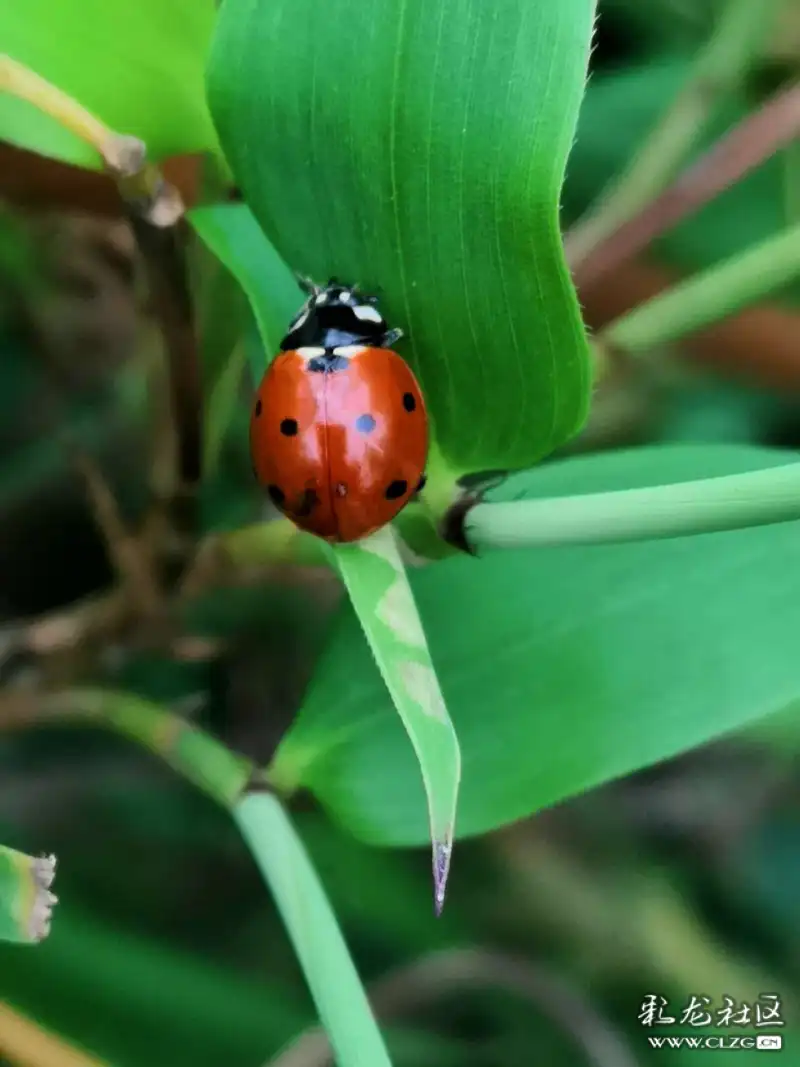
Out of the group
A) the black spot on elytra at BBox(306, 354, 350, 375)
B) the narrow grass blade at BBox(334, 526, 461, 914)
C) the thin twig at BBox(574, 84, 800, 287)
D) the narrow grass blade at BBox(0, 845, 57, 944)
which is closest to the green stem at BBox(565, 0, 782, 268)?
the thin twig at BBox(574, 84, 800, 287)

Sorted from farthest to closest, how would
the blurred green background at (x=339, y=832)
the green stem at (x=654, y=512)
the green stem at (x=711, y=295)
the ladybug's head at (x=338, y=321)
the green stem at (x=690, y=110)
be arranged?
the blurred green background at (x=339, y=832)
the green stem at (x=690, y=110)
the green stem at (x=711, y=295)
the ladybug's head at (x=338, y=321)
the green stem at (x=654, y=512)

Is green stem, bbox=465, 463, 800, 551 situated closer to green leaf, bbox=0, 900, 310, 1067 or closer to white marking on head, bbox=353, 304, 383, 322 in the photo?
white marking on head, bbox=353, 304, 383, 322

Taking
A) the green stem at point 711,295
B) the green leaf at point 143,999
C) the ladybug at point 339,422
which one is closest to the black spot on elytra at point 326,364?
the ladybug at point 339,422

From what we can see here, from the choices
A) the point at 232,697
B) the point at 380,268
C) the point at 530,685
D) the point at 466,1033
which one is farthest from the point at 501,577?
the point at 466,1033

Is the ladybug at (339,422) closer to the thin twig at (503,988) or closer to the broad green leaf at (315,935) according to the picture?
the broad green leaf at (315,935)

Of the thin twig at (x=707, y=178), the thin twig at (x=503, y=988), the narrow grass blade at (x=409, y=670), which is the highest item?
the thin twig at (x=707, y=178)

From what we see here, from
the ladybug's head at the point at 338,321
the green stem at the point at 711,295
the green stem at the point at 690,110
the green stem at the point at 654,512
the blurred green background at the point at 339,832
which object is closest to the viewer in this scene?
the green stem at the point at 654,512

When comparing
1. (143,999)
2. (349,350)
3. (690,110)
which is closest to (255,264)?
(349,350)
